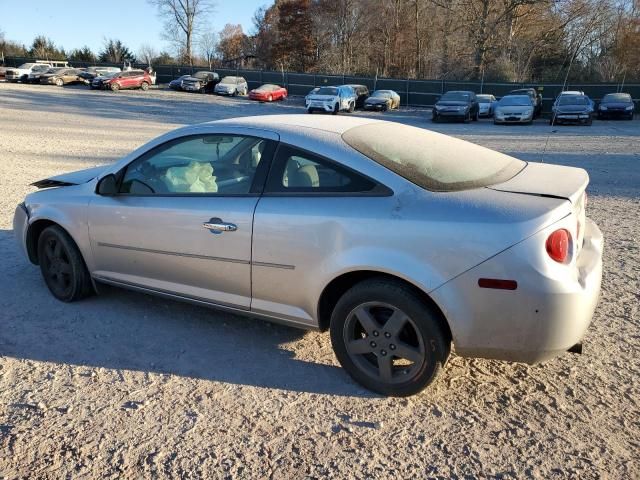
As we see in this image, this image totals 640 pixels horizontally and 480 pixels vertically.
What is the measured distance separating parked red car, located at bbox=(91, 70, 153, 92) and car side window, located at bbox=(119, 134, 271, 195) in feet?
133

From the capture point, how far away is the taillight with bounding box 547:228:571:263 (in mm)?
2732

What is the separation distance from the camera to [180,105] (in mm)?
32438

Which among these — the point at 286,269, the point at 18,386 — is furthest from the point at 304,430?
the point at 18,386

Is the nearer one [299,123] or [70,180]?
[299,123]

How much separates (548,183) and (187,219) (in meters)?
2.32

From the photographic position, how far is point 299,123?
3.72 metres

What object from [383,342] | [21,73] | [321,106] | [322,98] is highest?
[21,73]

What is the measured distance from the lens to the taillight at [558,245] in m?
2.73

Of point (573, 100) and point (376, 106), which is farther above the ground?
point (573, 100)

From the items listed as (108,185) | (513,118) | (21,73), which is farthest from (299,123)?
(21,73)

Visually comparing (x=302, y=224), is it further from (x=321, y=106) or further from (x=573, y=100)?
(x=321, y=106)

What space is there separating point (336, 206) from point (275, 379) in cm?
115

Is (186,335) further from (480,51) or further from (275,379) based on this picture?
(480,51)

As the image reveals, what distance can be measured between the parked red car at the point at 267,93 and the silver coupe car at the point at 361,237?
34.1 metres
